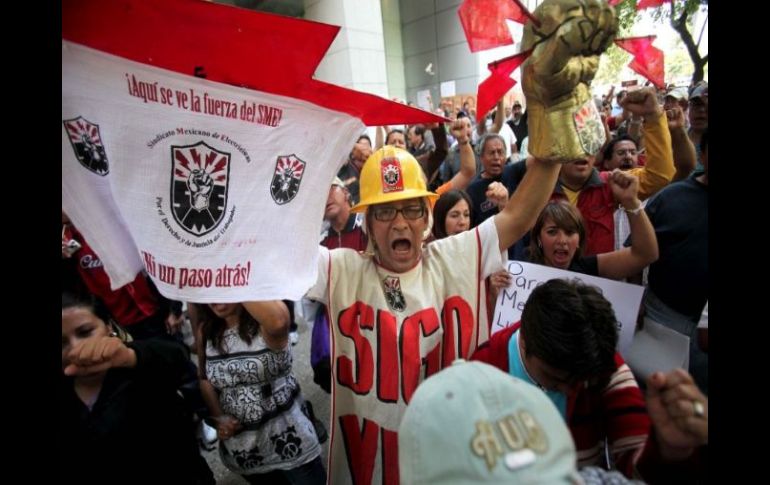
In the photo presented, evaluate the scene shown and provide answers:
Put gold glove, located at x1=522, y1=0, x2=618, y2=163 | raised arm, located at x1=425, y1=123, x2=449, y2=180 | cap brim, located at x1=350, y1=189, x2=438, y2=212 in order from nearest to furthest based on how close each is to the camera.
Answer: gold glove, located at x1=522, y1=0, x2=618, y2=163
cap brim, located at x1=350, y1=189, x2=438, y2=212
raised arm, located at x1=425, y1=123, x2=449, y2=180

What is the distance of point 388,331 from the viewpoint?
1619 millimetres

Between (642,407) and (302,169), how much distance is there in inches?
51.9

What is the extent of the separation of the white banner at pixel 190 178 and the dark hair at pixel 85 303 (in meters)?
0.30

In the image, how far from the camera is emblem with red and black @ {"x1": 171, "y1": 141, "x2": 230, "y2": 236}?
114 cm

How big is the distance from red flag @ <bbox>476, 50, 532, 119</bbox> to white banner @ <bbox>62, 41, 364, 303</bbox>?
25.9 inches

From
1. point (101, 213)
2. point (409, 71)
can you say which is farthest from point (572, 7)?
point (409, 71)

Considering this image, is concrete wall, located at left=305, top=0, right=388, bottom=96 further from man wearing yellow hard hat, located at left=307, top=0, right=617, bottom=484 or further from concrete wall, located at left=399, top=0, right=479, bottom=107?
man wearing yellow hard hat, located at left=307, top=0, right=617, bottom=484

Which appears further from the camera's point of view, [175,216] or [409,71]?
[409,71]

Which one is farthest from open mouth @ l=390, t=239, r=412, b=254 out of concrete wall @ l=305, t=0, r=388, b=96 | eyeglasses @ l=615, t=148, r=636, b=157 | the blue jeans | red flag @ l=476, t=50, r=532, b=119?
concrete wall @ l=305, t=0, r=388, b=96

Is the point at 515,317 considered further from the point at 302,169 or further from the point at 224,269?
the point at 224,269

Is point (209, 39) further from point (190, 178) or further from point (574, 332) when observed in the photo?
point (574, 332)

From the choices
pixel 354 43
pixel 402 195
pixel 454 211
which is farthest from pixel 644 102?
pixel 354 43
